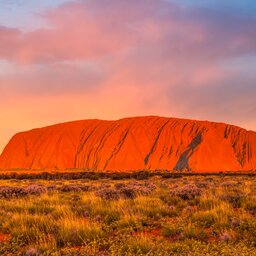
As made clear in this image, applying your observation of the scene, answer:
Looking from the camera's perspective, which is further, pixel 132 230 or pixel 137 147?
pixel 137 147

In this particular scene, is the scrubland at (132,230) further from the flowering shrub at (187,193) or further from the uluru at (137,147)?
the uluru at (137,147)

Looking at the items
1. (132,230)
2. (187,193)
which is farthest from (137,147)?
(132,230)

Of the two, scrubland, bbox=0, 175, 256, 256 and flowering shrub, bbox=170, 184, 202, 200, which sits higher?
scrubland, bbox=0, 175, 256, 256

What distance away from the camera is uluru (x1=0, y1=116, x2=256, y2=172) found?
3214 inches

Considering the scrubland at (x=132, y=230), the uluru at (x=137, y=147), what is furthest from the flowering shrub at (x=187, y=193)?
the uluru at (x=137, y=147)

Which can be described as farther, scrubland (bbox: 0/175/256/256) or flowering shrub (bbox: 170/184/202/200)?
flowering shrub (bbox: 170/184/202/200)

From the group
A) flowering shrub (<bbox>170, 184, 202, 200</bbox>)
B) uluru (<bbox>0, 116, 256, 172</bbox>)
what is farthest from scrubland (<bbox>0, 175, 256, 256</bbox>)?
uluru (<bbox>0, 116, 256, 172</bbox>)

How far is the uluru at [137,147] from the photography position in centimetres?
8162

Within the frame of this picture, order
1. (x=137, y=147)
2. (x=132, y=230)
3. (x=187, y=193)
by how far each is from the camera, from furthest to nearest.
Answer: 1. (x=137, y=147)
2. (x=187, y=193)
3. (x=132, y=230)

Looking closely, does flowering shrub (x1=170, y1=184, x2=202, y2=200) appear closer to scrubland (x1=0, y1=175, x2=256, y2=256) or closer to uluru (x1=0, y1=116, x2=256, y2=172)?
scrubland (x1=0, y1=175, x2=256, y2=256)

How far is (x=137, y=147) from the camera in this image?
86.2 metres

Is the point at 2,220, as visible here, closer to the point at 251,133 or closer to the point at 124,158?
the point at 124,158

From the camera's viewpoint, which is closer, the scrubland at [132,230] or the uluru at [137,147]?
the scrubland at [132,230]

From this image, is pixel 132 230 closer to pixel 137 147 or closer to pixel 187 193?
pixel 187 193
